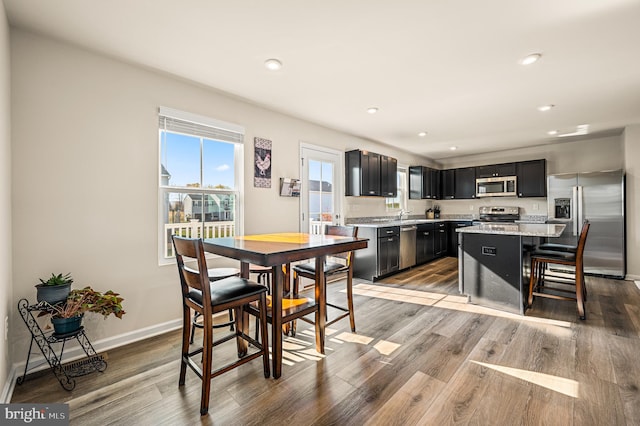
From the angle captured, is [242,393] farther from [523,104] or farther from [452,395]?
[523,104]

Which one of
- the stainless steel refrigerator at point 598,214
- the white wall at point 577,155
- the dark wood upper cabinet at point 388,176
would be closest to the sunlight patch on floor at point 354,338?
the dark wood upper cabinet at point 388,176

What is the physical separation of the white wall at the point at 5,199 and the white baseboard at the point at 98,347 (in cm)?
6

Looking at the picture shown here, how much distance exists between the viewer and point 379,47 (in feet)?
7.69

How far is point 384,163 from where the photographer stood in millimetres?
5449

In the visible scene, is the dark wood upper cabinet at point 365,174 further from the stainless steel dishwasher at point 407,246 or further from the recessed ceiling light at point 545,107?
the recessed ceiling light at point 545,107

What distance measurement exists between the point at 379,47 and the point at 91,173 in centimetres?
257

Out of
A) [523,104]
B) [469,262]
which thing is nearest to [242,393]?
[469,262]

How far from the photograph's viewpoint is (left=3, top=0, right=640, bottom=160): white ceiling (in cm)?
190

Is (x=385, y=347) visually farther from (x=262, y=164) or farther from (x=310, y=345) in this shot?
(x=262, y=164)

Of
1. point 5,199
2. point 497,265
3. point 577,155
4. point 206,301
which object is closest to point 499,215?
point 577,155

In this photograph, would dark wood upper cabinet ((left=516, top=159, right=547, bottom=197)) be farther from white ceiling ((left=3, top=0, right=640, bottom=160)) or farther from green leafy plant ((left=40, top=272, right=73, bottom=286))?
green leafy plant ((left=40, top=272, right=73, bottom=286))

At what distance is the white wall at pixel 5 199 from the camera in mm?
1754

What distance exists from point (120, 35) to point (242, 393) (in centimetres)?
269

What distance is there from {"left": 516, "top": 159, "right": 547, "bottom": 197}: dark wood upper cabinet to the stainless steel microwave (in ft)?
0.34
